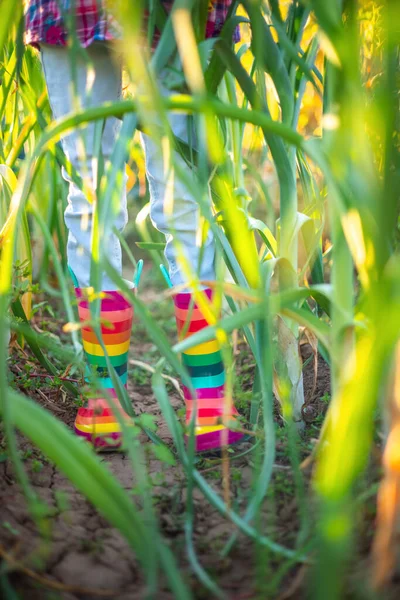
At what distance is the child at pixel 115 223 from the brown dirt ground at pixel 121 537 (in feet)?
0.27

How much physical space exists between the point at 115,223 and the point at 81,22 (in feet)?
0.97

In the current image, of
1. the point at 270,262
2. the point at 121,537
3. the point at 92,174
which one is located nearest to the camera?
the point at 121,537

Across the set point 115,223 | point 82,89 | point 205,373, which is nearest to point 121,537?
point 205,373

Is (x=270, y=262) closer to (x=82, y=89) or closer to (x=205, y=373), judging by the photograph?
(x=205, y=373)

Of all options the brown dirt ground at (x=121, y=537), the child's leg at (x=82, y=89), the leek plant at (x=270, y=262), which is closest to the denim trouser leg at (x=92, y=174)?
the child's leg at (x=82, y=89)

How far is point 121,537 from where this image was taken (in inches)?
26.4

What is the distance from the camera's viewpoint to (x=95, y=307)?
623 mm

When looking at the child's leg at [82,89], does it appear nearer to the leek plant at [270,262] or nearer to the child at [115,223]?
the child at [115,223]

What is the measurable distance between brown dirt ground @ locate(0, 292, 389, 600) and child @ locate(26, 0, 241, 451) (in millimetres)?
84

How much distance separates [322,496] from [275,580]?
0.11 m

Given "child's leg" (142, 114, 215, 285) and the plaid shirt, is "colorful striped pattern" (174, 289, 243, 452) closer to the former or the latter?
"child's leg" (142, 114, 215, 285)

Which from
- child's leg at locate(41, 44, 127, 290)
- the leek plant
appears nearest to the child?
child's leg at locate(41, 44, 127, 290)

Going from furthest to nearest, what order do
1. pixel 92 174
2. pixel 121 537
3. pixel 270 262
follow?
1. pixel 92 174
2. pixel 270 262
3. pixel 121 537

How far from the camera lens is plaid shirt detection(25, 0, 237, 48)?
31.2 inches
